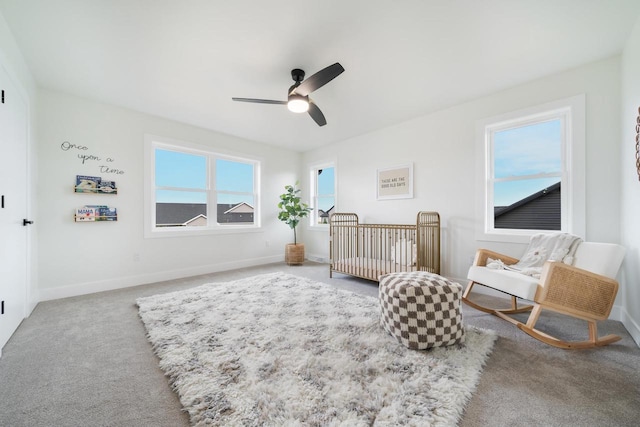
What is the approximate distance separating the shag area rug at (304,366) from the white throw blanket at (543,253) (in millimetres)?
822

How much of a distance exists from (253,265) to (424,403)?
3854 millimetres

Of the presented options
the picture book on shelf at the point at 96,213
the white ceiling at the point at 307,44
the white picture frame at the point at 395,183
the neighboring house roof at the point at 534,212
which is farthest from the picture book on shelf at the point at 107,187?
the neighboring house roof at the point at 534,212

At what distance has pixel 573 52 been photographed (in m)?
2.18

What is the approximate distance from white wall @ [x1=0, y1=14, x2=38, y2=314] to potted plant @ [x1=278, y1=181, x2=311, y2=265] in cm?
318

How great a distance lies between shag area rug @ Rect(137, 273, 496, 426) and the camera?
1.13 meters

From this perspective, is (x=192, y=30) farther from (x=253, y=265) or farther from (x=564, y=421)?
(x=253, y=265)

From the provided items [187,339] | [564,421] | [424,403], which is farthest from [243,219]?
[564,421]

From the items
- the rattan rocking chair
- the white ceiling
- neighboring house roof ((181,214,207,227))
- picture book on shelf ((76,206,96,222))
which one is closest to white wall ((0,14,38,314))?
the white ceiling

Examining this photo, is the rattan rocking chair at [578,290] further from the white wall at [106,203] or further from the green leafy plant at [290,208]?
the white wall at [106,203]

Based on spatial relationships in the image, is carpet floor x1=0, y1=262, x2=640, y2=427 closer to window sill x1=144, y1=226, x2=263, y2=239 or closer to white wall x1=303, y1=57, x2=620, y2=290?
white wall x1=303, y1=57, x2=620, y2=290

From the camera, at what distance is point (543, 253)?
2359mm

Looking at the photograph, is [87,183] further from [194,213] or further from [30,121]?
[194,213]

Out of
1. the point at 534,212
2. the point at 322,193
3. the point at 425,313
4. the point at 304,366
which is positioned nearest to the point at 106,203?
the point at 304,366

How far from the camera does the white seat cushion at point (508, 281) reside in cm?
191
